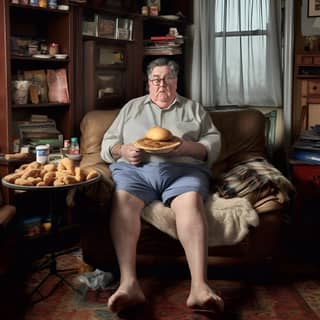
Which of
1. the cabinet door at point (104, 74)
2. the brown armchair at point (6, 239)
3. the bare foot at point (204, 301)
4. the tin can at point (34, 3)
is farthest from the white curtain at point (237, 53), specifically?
the bare foot at point (204, 301)

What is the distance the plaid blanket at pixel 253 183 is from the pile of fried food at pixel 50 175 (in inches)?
26.6

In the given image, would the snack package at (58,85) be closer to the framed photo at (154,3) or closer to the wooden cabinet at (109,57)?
the wooden cabinet at (109,57)

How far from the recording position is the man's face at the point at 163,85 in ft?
8.87

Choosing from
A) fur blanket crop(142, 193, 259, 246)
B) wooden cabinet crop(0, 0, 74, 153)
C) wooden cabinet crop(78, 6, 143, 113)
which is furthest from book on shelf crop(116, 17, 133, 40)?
fur blanket crop(142, 193, 259, 246)

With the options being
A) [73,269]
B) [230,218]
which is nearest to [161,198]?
[230,218]

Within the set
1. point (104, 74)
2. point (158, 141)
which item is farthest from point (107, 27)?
point (158, 141)

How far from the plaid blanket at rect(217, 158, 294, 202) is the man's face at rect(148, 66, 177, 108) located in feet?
1.65

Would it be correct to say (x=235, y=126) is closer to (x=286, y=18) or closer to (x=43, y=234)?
(x=286, y=18)

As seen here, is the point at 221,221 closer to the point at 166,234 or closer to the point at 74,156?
the point at 166,234

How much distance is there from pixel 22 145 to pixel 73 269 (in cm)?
77

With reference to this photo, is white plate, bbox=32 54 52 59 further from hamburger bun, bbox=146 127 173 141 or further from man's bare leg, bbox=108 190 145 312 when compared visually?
man's bare leg, bbox=108 190 145 312

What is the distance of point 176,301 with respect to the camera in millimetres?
2383

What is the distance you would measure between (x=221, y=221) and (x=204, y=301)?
1.35ft

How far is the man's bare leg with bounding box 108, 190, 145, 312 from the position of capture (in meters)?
2.25
